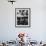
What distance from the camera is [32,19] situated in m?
5.52

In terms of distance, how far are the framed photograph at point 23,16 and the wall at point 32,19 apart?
0.12m

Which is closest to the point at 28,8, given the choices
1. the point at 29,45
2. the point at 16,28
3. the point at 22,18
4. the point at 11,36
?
the point at 22,18

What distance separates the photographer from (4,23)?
18.2 feet

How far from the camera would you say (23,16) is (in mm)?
5539

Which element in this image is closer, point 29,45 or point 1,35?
point 29,45

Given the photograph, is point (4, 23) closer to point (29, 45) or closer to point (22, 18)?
point (22, 18)

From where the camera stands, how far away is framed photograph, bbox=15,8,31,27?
5.52m

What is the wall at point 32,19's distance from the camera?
18.1 feet

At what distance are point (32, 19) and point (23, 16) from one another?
1.25 feet

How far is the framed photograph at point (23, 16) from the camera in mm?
5520

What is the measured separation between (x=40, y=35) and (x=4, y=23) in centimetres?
152

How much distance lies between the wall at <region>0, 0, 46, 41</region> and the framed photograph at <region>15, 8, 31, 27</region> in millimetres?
120

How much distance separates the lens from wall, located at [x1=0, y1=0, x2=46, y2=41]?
18.1 feet

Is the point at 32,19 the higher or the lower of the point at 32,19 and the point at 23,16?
the lower
